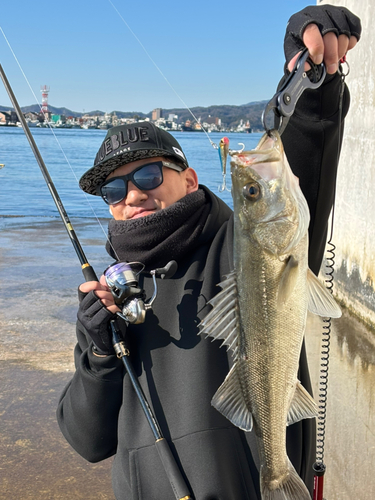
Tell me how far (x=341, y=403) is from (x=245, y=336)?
3885mm

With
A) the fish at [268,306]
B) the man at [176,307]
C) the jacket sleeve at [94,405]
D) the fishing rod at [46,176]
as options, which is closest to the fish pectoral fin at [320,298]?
the fish at [268,306]

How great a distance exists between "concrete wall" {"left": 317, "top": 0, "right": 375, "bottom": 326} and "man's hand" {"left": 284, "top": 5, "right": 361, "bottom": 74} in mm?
5447

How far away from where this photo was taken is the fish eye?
5.36 ft

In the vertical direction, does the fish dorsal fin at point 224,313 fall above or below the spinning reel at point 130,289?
above

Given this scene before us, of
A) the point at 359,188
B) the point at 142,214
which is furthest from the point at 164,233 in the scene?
the point at 359,188

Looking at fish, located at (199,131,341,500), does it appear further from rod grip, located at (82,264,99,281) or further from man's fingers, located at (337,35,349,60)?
rod grip, located at (82,264,99,281)

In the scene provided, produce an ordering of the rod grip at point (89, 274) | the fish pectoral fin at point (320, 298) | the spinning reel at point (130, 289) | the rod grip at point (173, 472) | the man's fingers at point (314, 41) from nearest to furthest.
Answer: the fish pectoral fin at point (320, 298)
the man's fingers at point (314, 41)
the rod grip at point (173, 472)
the spinning reel at point (130, 289)
the rod grip at point (89, 274)

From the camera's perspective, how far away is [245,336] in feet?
5.78

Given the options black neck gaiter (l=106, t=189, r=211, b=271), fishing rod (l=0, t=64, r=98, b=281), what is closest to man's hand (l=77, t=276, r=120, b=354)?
black neck gaiter (l=106, t=189, r=211, b=271)

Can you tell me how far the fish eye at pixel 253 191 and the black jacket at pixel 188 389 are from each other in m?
0.58

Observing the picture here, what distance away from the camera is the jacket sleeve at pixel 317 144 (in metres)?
2.10

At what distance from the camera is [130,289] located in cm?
227

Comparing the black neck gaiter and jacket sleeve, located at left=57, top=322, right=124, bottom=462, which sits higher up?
the black neck gaiter

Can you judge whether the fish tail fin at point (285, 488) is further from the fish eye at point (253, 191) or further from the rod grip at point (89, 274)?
the rod grip at point (89, 274)
